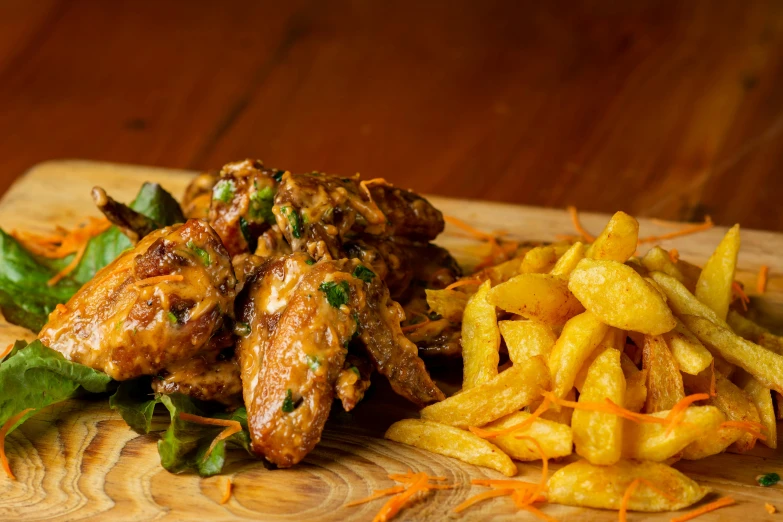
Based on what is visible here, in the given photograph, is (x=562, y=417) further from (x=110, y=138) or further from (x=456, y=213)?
(x=110, y=138)

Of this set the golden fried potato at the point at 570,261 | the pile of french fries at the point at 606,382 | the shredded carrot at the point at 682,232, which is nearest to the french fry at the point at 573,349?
the pile of french fries at the point at 606,382

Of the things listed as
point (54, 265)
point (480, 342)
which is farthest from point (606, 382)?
point (54, 265)

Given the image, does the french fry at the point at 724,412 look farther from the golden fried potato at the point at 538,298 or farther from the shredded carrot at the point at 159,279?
the shredded carrot at the point at 159,279

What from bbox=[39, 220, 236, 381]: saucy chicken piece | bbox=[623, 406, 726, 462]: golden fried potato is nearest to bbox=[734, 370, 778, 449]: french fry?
bbox=[623, 406, 726, 462]: golden fried potato

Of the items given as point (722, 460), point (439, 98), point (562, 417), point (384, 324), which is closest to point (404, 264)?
point (384, 324)

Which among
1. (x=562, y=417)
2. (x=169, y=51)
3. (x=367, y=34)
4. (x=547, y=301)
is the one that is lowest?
(x=562, y=417)

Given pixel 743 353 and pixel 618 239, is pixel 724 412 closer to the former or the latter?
pixel 743 353

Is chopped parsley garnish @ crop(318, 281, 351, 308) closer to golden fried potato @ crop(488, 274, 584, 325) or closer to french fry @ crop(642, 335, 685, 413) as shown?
golden fried potato @ crop(488, 274, 584, 325)
